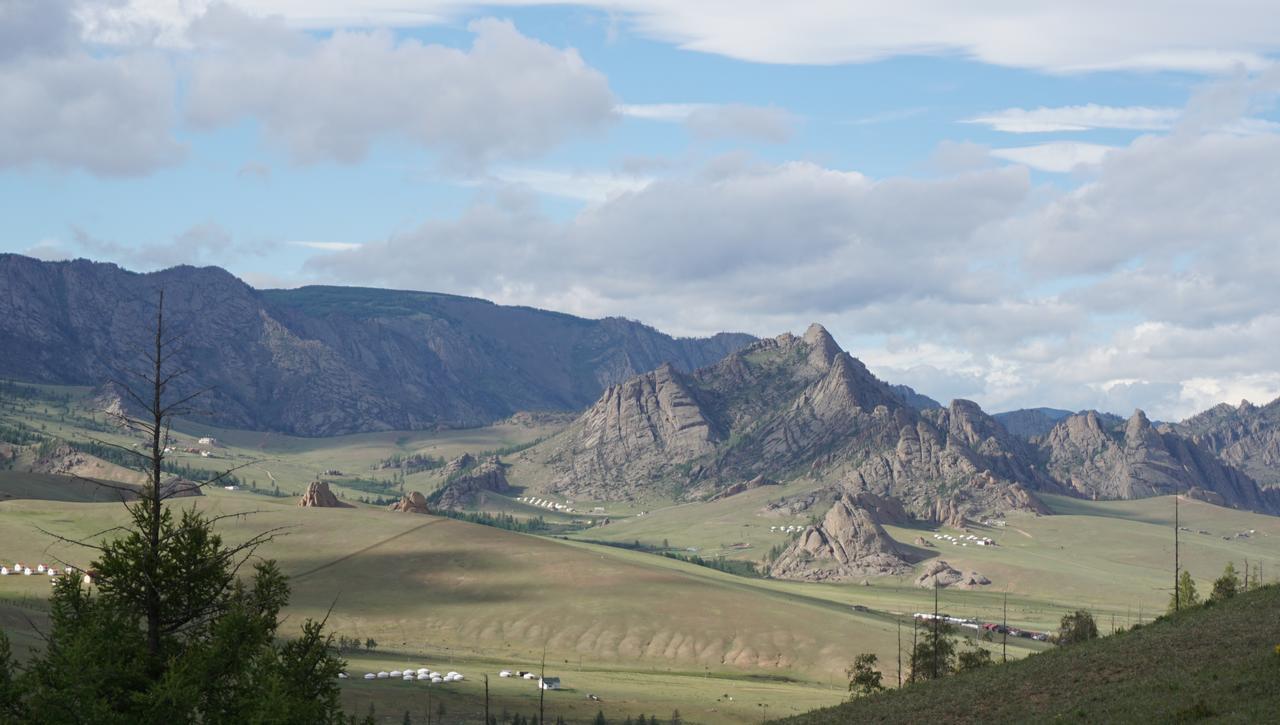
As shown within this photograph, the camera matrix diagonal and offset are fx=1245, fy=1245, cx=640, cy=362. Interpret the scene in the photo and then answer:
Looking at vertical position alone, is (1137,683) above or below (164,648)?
below

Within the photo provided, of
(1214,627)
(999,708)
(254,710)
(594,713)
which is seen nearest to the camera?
(254,710)

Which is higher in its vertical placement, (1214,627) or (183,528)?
(183,528)

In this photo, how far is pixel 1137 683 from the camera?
92562 millimetres

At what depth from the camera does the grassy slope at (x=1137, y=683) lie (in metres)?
79.5

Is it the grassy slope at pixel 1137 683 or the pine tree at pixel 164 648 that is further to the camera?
the grassy slope at pixel 1137 683

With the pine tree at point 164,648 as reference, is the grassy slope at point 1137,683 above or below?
below

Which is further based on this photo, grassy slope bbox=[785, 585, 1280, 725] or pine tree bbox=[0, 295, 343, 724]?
grassy slope bbox=[785, 585, 1280, 725]

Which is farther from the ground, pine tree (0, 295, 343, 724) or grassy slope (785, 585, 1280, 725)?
pine tree (0, 295, 343, 724)

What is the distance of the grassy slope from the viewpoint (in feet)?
261

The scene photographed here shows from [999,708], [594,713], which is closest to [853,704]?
[999,708]

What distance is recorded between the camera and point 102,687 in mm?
42438

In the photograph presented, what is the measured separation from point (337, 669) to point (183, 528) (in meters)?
7.64

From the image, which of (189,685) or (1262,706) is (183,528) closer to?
(189,685)

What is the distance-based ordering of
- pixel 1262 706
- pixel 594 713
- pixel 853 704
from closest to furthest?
pixel 1262 706 → pixel 853 704 → pixel 594 713
